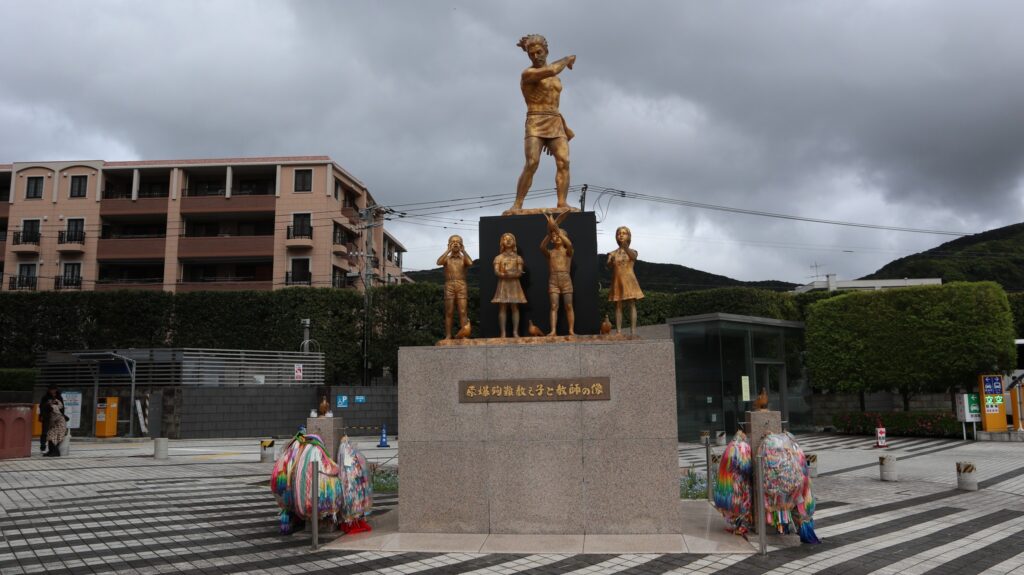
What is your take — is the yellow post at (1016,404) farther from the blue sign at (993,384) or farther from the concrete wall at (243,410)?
the concrete wall at (243,410)

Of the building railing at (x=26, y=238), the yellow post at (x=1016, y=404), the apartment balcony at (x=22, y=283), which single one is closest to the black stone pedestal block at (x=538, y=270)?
the yellow post at (x=1016, y=404)

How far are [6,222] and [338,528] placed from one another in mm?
49082

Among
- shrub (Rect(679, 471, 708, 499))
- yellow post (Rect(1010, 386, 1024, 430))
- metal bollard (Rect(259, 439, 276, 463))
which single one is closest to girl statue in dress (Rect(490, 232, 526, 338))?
shrub (Rect(679, 471, 708, 499))

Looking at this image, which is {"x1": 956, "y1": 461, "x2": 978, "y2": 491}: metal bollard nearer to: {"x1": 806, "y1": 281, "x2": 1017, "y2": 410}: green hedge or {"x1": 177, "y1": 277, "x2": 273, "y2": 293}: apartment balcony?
{"x1": 806, "y1": 281, "x2": 1017, "y2": 410}: green hedge

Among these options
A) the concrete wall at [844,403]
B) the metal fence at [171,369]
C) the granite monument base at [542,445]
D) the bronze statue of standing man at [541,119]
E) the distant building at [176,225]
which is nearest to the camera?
the granite monument base at [542,445]

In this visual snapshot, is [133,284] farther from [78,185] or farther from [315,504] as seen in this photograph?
[315,504]

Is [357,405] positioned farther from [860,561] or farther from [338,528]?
[860,561]

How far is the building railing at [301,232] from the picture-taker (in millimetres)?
42844

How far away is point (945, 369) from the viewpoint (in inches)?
1017

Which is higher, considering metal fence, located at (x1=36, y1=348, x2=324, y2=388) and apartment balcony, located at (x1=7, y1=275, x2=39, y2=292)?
apartment balcony, located at (x1=7, y1=275, x2=39, y2=292)

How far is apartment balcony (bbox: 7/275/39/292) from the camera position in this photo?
43.5 meters

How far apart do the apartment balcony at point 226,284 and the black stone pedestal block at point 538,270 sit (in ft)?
118

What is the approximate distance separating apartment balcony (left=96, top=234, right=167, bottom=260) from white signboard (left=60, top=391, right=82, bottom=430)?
17290 mm

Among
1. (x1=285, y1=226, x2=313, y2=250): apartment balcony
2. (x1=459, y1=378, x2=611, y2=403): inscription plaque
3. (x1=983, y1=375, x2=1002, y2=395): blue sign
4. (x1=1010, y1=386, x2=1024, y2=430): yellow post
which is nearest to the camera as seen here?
(x1=459, y1=378, x2=611, y2=403): inscription plaque
